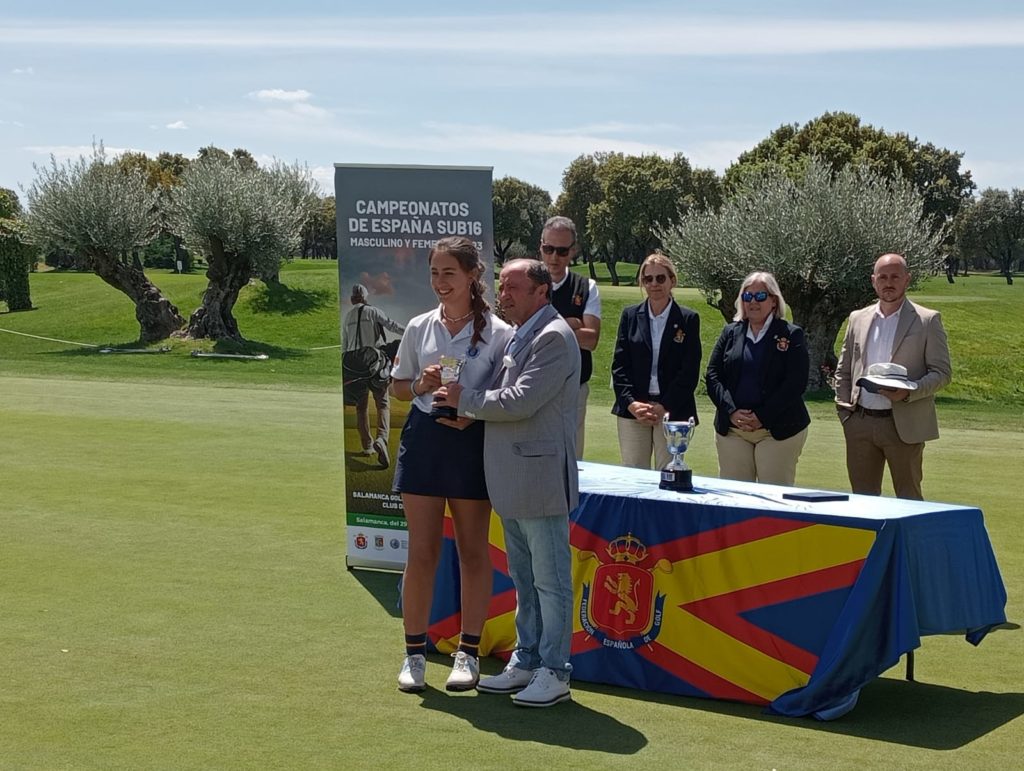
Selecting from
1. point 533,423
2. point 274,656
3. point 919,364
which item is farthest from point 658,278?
point 274,656

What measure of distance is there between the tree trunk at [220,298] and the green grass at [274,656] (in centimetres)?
2268

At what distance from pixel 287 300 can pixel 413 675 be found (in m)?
42.0

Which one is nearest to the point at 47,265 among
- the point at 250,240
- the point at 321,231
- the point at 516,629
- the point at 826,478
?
the point at 321,231

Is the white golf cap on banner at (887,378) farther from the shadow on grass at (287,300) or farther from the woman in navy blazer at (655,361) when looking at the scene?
the shadow on grass at (287,300)

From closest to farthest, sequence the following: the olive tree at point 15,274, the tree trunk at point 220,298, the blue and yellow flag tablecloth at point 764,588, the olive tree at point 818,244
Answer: the blue and yellow flag tablecloth at point 764,588, the olive tree at point 818,244, the tree trunk at point 220,298, the olive tree at point 15,274

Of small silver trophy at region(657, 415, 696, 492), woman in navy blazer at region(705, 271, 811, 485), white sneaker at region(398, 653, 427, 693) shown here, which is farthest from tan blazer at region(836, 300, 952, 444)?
white sneaker at region(398, 653, 427, 693)

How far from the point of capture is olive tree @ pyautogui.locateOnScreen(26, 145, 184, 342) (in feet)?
126

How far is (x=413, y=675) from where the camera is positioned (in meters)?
5.97

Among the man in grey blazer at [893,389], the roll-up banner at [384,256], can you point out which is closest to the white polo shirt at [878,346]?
the man in grey blazer at [893,389]

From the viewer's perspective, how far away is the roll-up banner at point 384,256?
8.15 metres

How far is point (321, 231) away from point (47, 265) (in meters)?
21.6

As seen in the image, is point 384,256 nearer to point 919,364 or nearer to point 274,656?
point 274,656

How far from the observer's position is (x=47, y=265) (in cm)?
8231

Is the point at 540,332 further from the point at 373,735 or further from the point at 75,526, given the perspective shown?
the point at 75,526
